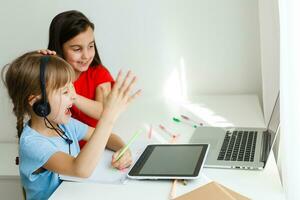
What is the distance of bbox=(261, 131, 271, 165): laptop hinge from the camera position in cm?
126

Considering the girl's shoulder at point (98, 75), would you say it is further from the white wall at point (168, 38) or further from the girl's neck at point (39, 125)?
the girl's neck at point (39, 125)

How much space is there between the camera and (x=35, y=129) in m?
1.30

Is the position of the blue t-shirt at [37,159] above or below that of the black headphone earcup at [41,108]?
below

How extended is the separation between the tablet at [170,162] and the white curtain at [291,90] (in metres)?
0.29

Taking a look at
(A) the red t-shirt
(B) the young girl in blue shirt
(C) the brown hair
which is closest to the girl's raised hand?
(B) the young girl in blue shirt

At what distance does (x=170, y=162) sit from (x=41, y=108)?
17.2 inches

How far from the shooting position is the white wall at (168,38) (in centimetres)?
206

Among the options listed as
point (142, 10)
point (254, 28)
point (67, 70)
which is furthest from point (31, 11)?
point (254, 28)

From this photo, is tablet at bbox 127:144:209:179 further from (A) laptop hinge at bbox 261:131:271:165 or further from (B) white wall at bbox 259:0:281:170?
(B) white wall at bbox 259:0:281:170

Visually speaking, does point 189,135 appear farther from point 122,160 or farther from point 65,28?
point 65,28

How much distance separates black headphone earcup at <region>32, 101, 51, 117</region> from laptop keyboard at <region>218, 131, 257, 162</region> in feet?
1.88

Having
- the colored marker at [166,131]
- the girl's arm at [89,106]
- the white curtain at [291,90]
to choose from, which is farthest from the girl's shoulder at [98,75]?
the white curtain at [291,90]

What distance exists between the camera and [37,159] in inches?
47.6

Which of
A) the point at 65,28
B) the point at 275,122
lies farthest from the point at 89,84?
the point at 275,122
